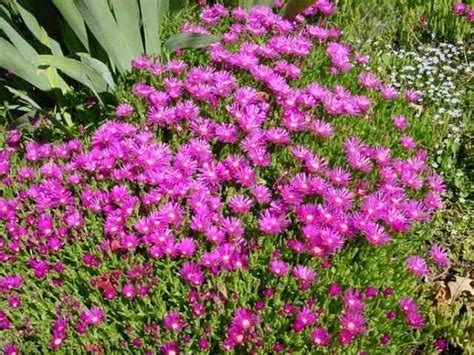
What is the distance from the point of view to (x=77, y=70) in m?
2.90

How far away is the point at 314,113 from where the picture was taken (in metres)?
2.81

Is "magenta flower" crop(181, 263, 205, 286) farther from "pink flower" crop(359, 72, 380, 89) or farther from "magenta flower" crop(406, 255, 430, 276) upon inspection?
"pink flower" crop(359, 72, 380, 89)

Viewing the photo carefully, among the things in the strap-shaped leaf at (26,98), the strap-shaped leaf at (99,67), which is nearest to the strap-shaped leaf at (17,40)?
the strap-shaped leaf at (26,98)

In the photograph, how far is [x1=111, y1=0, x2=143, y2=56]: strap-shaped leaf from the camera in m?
2.99

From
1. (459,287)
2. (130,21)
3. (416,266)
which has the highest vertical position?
(130,21)

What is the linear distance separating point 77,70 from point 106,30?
22 cm

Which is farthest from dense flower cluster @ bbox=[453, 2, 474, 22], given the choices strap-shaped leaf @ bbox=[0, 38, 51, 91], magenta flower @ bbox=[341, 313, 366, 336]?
magenta flower @ bbox=[341, 313, 366, 336]

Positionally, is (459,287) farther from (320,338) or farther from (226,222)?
(226,222)

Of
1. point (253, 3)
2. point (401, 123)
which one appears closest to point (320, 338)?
point (401, 123)

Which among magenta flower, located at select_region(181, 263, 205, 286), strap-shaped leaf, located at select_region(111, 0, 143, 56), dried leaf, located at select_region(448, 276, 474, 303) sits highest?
strap-shaped leaf, located at select_region(111, 0, 143, 56)

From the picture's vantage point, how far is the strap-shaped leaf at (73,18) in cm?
298

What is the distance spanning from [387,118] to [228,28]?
104 centimetres

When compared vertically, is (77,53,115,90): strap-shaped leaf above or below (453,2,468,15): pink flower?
above

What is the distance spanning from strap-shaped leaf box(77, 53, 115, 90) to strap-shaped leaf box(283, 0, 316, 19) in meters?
0.99
